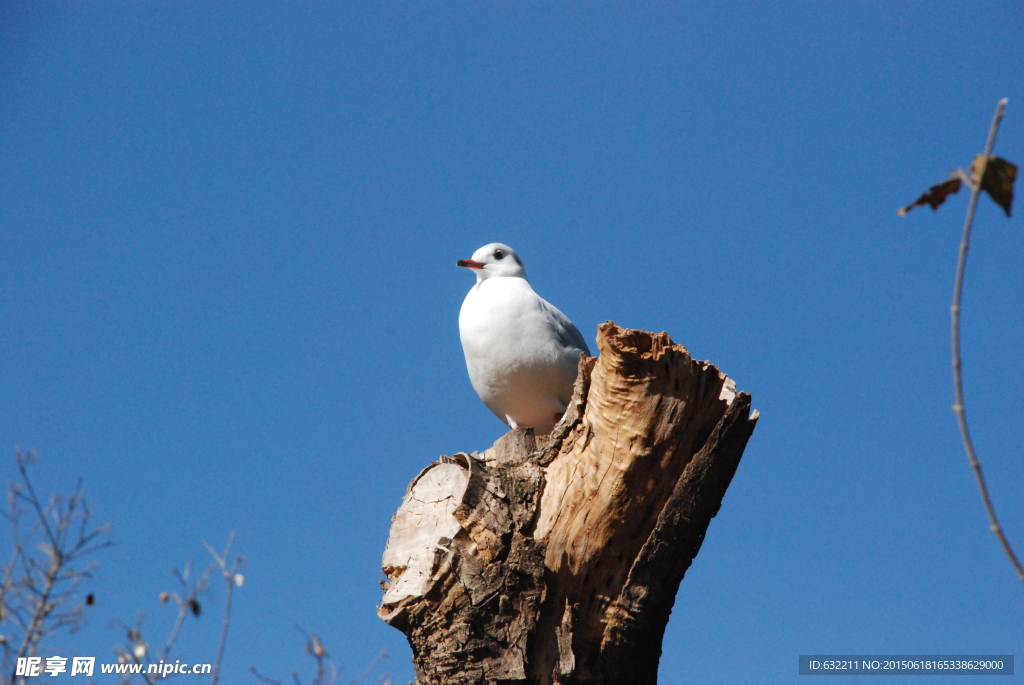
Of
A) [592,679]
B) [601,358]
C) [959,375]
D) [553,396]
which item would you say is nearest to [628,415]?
[601,358]

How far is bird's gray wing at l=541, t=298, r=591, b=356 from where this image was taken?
6375 mm

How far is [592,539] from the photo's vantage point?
4312 mm

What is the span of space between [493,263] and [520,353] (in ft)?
4.79

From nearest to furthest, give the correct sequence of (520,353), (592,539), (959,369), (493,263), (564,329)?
(959,369), (592,539), (520,353), (564,329), (493,263)

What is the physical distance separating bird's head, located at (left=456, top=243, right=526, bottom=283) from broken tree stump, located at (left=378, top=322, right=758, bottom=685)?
2.92m

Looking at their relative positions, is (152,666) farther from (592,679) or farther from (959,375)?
(959,375)

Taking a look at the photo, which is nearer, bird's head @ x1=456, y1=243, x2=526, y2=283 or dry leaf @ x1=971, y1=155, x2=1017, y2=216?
dry leaf @ x1=971, y1=155, x2=1017, y2=216

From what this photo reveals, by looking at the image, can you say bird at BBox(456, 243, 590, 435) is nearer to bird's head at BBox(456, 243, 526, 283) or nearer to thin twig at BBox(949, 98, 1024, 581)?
bird's head at BBox(456, 243, 526, 283)

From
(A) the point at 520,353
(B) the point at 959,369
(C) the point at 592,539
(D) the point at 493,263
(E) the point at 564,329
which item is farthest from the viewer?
(D) the point at 493,263

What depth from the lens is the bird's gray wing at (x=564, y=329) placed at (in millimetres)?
6375

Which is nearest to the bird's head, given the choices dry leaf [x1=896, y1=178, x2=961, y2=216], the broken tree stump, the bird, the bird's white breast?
the bird

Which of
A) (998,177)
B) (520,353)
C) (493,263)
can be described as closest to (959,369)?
(998,177)

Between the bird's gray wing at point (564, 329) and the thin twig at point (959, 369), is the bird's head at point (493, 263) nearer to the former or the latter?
the bird's gray wing at point (564, 329)

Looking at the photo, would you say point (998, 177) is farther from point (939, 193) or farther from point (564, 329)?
point (564, 329)
